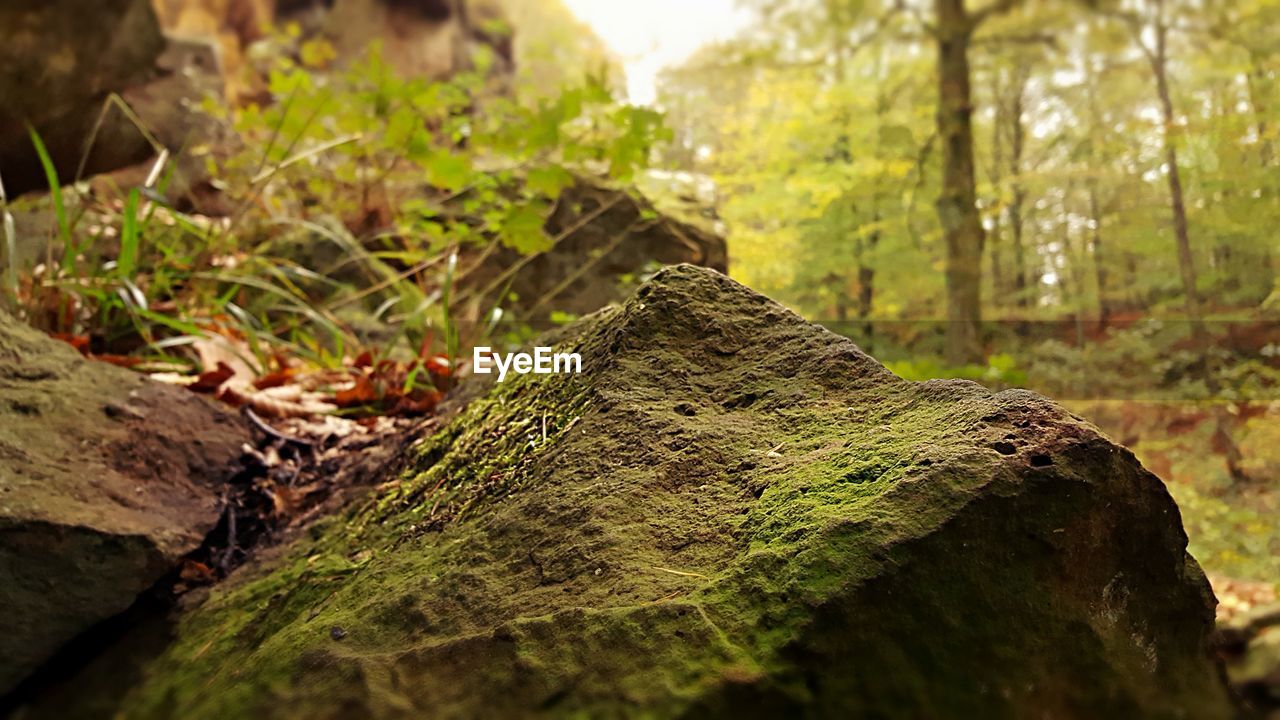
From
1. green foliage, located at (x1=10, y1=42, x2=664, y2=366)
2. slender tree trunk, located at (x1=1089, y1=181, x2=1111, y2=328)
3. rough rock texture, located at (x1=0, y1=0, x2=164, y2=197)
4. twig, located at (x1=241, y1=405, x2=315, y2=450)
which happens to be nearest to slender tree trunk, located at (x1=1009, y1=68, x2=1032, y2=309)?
slender tree trunk, located at (x1=1089, y1=181, x2=1111, y2=328)

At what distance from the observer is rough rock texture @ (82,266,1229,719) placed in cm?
61

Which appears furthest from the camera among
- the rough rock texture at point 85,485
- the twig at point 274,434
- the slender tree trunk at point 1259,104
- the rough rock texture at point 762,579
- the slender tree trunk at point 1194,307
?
the slender tree trunk at point 1194,307

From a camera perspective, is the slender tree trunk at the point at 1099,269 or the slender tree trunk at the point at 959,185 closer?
the slender tree trunk at the point at 1099,269

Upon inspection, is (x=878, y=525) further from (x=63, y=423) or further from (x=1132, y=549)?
(x=63, y=423)

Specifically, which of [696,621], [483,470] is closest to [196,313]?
[483,470]

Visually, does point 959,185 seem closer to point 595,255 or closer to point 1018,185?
point 1018,185

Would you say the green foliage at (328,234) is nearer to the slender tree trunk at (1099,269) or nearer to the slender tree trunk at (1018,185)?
the slender tree trunk at (1099,269)

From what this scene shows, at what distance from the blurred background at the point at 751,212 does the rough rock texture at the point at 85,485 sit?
480 mm

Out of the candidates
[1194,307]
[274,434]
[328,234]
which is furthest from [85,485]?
[1194,307]

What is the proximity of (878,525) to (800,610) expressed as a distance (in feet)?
0.38

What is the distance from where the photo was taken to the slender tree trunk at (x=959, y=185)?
3828 mm

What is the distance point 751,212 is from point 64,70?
3.36 m

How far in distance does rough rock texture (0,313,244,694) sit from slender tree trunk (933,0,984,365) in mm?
2855

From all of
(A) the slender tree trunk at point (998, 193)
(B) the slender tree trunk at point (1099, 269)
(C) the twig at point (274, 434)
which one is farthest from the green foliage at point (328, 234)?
(A) the slender tree trunk at point (998, 193)
